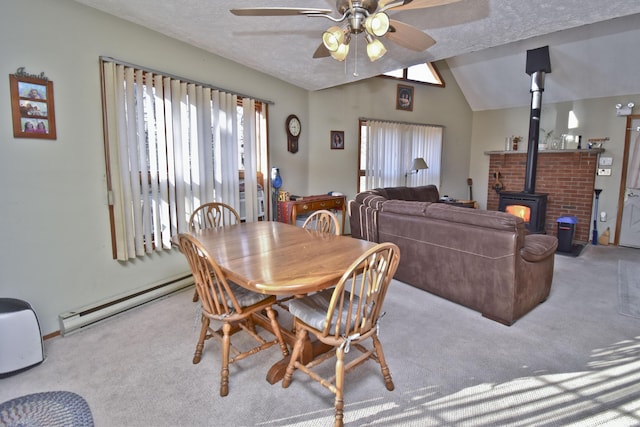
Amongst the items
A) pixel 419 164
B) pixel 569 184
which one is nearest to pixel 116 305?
pixel 419 164

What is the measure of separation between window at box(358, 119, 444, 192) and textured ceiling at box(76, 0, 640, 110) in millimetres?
1446

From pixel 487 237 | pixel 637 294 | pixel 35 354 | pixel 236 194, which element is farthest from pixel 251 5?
pixel 637 294

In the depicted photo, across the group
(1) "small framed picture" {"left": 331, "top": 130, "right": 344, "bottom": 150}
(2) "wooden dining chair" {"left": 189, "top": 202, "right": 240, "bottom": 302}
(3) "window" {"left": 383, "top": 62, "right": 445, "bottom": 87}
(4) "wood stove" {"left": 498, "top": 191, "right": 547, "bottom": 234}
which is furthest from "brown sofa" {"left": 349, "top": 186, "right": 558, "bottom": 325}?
(3) "window" {"left": 383, "top": 62, "right": 445, "bottom": 87}

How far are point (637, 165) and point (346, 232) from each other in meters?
4.33

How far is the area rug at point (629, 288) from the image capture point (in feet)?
9.64

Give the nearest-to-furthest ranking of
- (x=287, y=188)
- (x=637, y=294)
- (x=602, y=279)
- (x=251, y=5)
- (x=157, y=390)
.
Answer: (x=157, y=390), (x=251, y=5), (x=637, y=294), (x=602, y=279), (x=287, y=188)

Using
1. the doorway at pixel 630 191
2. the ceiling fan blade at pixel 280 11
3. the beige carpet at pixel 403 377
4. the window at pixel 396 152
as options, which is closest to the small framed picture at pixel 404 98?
the window at pixel 396 152

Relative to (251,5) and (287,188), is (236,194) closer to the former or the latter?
(287,188)

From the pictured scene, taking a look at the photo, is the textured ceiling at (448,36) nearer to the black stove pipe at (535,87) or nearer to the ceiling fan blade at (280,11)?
the black stove pipe at (535,87)

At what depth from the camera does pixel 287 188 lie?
4.72 m

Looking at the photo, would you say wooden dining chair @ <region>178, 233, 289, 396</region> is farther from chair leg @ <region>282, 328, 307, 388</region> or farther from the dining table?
chair leg @ <region>282, 328, 307, 388</region>

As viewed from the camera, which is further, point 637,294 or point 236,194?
point 236,194

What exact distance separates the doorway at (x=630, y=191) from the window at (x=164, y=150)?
5.45m

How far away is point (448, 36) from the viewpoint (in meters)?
2.89
